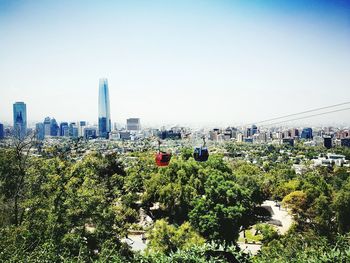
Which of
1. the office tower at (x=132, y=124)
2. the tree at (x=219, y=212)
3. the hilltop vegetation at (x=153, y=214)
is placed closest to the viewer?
the hilltop vegetation at (x=153, y=214)

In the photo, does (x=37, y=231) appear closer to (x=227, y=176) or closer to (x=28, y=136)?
(x=28, y=136)

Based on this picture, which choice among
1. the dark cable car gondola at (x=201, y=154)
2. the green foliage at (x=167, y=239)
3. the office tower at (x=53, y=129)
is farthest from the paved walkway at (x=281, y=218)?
the office tower at (x=53, y=129)

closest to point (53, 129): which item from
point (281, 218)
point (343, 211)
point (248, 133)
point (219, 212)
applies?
point (248, 133)

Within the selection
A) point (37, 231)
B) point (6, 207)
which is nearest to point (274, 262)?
point (37, 231)

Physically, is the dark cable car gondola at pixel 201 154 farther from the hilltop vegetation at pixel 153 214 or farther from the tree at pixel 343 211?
the tree at pixel 343 211

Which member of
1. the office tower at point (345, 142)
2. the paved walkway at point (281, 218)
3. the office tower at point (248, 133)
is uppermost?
the office tower at point (248, 133)

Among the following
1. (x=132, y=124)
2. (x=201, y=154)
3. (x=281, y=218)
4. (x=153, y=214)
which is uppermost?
(x=132, y=124)

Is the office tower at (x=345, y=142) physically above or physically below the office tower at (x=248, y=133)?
below

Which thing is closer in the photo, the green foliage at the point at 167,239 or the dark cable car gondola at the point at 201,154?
the green foliage at the point at 167,239

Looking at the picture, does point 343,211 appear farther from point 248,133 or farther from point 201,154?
point 248,133
